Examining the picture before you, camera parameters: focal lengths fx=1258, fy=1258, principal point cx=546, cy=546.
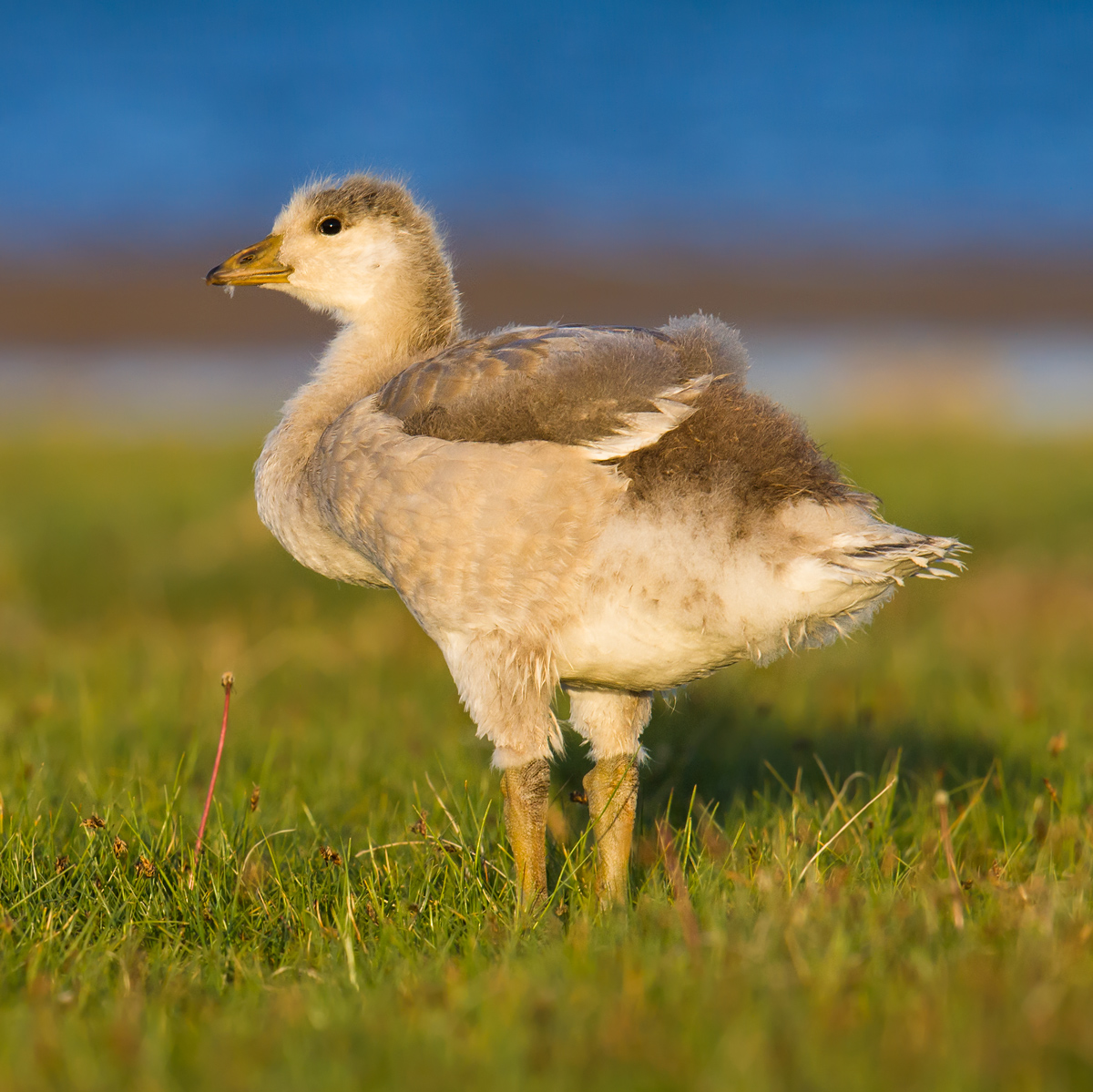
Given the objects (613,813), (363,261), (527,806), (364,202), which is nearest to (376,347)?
(363,261)

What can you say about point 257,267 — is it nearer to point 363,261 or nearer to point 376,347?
point 363,261

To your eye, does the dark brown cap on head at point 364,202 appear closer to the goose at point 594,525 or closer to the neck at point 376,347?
the neck at point 376,347

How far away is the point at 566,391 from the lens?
374 centimetres

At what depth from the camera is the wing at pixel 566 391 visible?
3705 millimetres

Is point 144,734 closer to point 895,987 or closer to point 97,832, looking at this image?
point 97,832

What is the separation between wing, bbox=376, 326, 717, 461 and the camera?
3.71m

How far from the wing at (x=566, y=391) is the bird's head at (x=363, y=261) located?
0.74 meters

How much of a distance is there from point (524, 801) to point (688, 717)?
68.3 inches

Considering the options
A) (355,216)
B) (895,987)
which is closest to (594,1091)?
(895,987)

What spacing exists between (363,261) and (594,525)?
1627 millimetres

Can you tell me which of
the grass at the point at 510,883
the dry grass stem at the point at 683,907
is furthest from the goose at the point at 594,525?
the grass at the point at 510,883

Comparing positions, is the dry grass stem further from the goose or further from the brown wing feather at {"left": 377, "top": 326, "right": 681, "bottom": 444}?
the brown wing feather at {"left": 377, "top": 326, "right": 681, "bottom": 444}

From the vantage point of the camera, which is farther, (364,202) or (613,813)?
(364,202)

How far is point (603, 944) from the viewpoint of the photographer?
3047 millimetres
